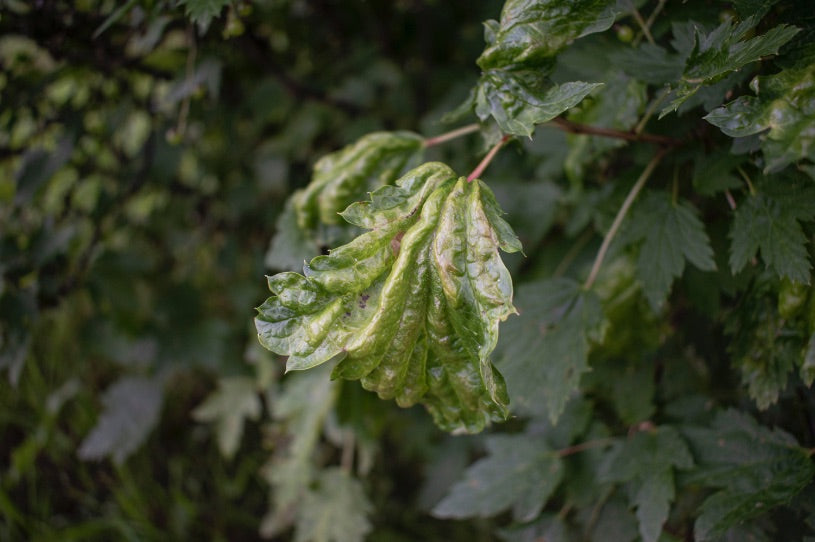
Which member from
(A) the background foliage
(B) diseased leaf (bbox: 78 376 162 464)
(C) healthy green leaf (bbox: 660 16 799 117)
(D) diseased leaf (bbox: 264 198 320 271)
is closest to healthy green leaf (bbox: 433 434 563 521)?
(A) the background foliage

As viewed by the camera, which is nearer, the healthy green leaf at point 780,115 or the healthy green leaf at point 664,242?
the healthy green leaf at point 780,115

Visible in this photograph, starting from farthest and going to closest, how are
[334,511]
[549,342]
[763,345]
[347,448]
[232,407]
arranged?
[232,407], [347,448], [334,511], [549,342], [763,345]

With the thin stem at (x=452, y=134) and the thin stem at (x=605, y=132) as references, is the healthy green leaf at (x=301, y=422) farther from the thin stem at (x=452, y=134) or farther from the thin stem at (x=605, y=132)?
the thin stem at (x=605, y=132)

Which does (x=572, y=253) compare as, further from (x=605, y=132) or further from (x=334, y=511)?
(x=334, y=511)

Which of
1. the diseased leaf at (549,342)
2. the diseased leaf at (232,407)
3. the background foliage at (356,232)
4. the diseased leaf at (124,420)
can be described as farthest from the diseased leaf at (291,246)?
the diseased leaf at (124,420)

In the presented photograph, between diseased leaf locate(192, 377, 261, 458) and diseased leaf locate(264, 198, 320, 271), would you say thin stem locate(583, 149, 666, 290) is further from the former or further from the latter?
diseased leaf locate(192, 377, 261, 458)

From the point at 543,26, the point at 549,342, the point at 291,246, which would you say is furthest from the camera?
the point at 291,246

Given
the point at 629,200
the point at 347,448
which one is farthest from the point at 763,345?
the point at 347,448
